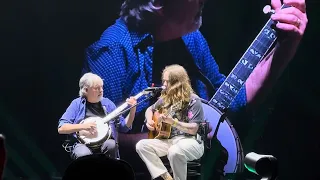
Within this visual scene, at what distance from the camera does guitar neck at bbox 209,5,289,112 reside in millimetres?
5445

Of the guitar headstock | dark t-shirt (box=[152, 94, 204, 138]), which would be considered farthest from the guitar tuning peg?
dark t-shirt (box=[152, 94, 204, 138])

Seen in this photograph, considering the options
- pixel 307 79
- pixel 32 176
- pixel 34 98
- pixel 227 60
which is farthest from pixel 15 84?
pixel 307 79

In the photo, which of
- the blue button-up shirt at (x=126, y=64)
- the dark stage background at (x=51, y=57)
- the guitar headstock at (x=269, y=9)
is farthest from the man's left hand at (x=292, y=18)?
the blue button-up shirt at (x=126, y=64)

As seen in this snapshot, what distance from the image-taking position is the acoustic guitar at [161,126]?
4.42 metres

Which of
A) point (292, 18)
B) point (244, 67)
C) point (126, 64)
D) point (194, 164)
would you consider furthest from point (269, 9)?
point (194, 164)

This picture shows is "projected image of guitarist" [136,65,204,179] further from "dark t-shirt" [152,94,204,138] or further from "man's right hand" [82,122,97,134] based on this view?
"man's right hand" [82,122,97,134]

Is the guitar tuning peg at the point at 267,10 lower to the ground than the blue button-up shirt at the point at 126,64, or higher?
higher

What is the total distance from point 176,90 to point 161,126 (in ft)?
1.30

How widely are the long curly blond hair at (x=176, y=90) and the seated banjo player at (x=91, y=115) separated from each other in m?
0.35

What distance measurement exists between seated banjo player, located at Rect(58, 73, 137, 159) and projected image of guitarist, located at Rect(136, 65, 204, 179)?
28 cm

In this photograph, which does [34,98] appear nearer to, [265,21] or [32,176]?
[32,176]

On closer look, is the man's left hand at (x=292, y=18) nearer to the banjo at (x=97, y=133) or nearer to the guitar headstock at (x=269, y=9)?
the guitar headstock at (x=269, y=9)

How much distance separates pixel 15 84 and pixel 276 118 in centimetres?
323

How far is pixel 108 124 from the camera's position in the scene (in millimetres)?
4504
